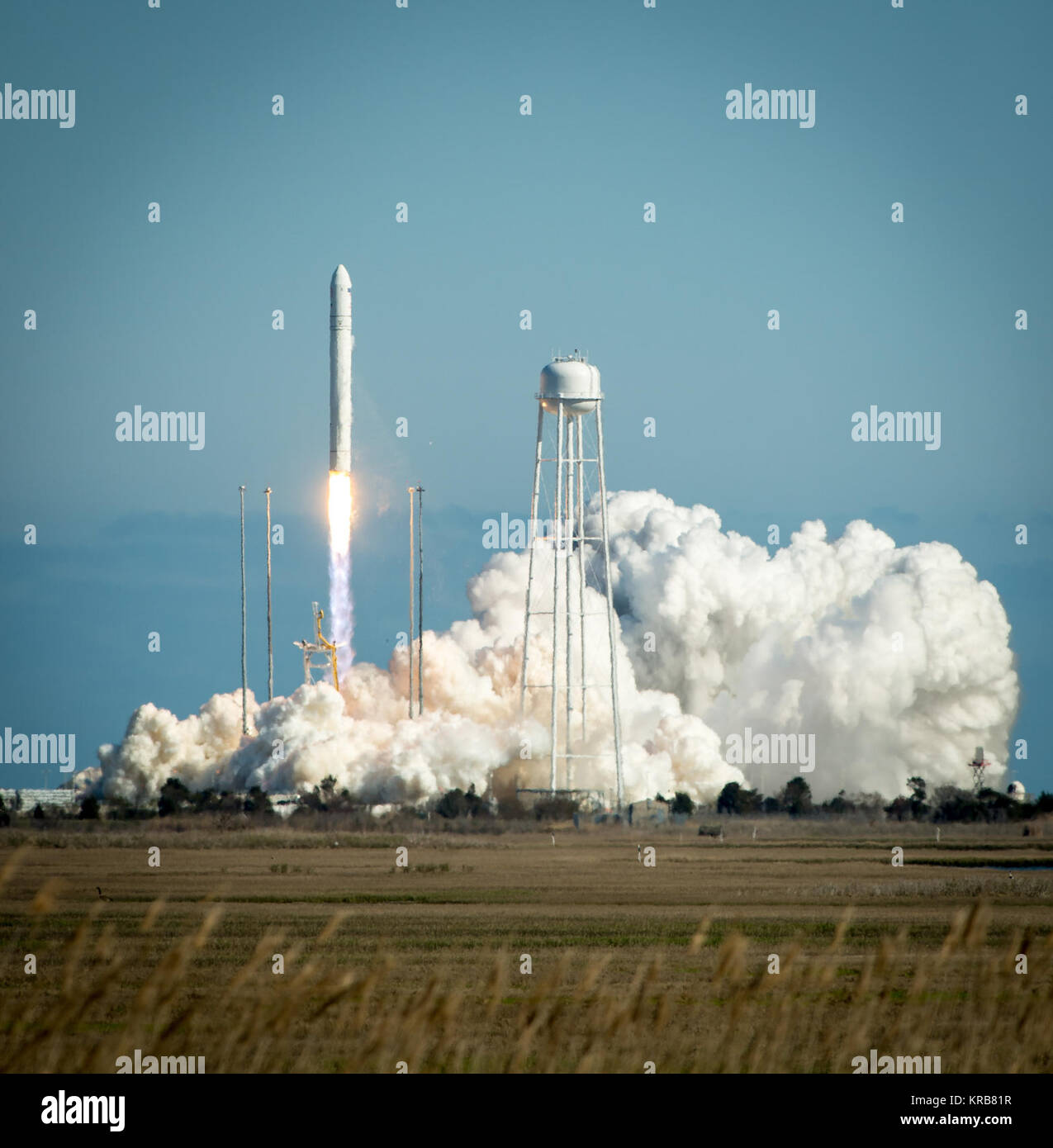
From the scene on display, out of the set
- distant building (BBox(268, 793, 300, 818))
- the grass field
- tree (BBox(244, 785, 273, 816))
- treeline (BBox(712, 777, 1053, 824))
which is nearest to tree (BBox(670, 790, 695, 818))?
treeline (BBox(712, 777, 1053, 824))

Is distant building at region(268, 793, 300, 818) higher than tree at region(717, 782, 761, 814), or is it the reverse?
distant building at region(268, 793, 300, 818)

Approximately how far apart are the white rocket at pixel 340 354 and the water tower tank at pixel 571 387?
8.03 m

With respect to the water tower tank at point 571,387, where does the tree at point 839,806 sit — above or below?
below

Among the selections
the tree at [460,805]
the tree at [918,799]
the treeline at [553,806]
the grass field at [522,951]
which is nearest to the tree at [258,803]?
the treeline at [553,806]

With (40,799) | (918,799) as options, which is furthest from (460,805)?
(40,799)

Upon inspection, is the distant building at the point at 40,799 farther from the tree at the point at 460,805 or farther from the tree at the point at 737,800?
the tree at the point at 737,800

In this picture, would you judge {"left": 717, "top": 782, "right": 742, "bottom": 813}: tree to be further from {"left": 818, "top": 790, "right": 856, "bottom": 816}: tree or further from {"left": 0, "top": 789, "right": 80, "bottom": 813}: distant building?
{"left": 0, "top": 789, "right": 80, "bottom": 813}: distant building

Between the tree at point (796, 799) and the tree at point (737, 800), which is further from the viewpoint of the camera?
the tree at point (796, 799)

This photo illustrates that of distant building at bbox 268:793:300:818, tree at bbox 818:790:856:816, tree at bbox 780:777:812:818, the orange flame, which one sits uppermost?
the orange flame

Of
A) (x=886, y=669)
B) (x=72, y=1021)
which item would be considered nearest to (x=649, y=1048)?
(x=72, y=1021)

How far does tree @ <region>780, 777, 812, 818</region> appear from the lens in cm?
8100

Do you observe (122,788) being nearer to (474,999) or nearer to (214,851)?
(214,851)

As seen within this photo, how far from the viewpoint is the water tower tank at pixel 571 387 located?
7125cm

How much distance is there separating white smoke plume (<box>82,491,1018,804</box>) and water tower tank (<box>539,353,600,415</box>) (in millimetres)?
14581
